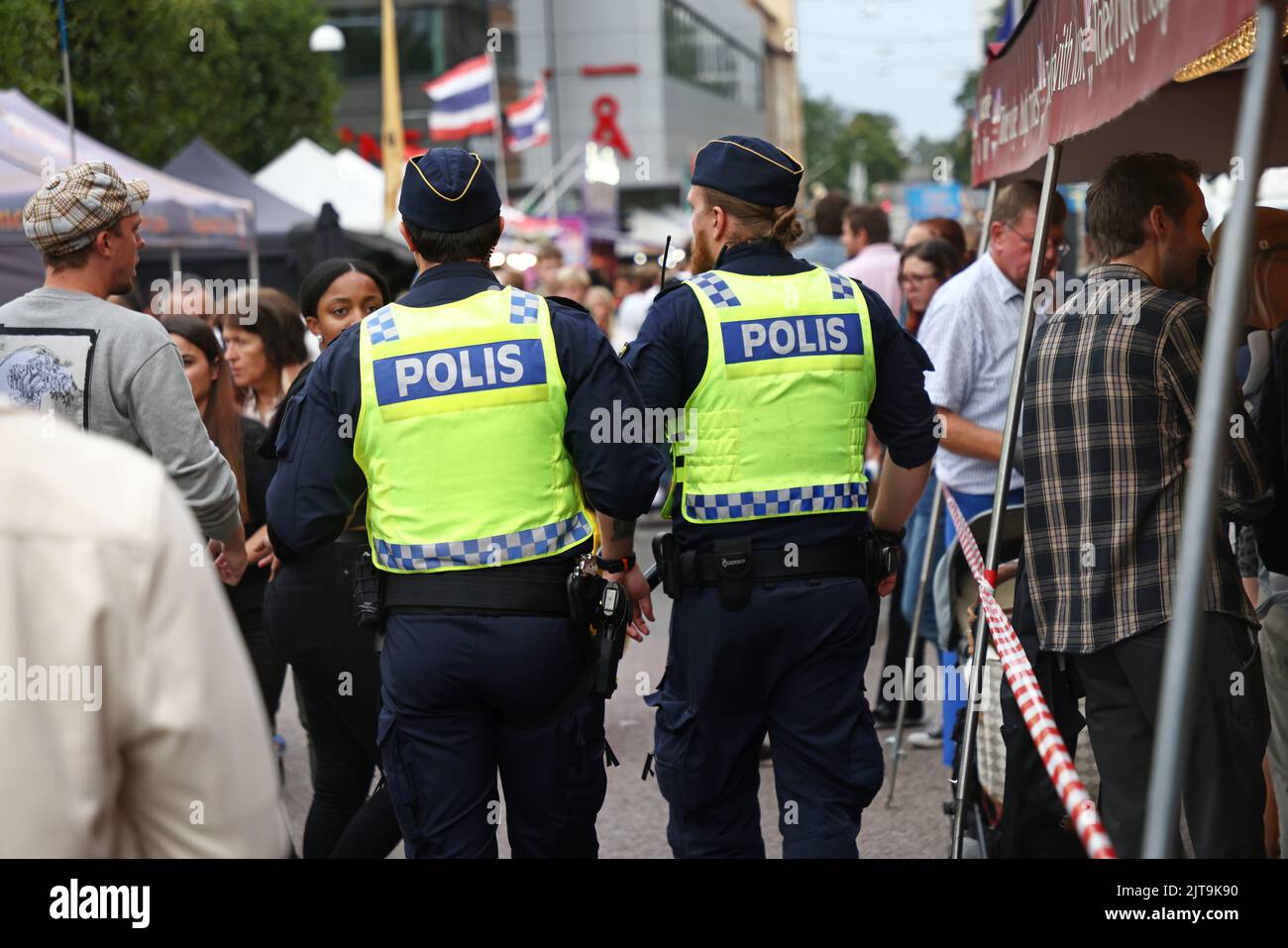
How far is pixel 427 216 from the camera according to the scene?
3791mm

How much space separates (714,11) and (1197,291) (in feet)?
229

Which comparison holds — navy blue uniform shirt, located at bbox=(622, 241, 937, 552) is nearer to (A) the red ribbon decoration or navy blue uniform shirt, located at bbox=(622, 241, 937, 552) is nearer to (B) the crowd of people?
(B) the crowd of people

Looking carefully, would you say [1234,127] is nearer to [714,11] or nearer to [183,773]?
[183,773]

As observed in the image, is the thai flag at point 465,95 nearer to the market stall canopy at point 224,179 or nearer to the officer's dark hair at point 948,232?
the market stall canopy at point 224,179

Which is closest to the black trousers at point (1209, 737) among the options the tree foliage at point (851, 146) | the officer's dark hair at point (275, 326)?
the officer's dark hair at point (275, 326)

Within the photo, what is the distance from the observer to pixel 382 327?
3705 mm

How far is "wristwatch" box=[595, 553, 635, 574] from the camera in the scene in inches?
163

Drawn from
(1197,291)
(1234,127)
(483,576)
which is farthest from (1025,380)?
(1234,127)

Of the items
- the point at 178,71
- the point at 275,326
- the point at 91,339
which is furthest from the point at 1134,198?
the point at 178,71

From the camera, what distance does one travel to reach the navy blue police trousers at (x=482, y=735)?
3.64 m

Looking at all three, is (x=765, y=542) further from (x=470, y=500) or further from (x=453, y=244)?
(x=453, y=244)

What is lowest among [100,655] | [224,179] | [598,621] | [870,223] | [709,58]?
[598,621]

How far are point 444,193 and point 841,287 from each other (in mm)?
1068
